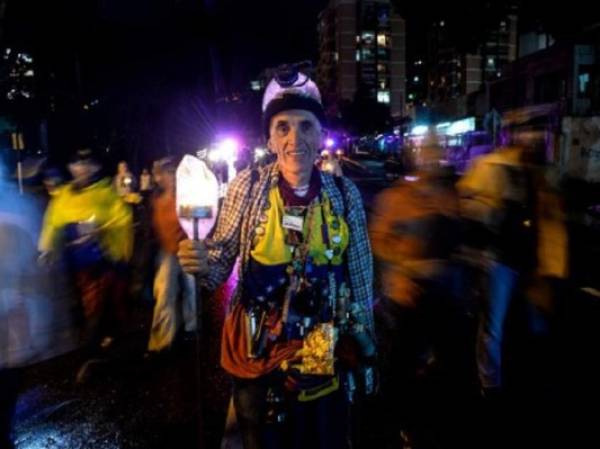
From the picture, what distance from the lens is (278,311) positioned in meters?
2.42

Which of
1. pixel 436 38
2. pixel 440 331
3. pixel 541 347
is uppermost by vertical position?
pixel 436 38

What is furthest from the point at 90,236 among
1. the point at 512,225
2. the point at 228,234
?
the point at 512,225

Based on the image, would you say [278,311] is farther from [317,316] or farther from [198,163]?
[198,163]

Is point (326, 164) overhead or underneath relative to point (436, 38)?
underneath

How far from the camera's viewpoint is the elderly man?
7.93 ft

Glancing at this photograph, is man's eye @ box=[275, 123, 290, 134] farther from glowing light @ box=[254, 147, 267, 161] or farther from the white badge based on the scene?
glowing light @ box=[254, 147, 267, 161]

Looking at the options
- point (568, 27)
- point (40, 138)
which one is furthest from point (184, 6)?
point (568, 27)

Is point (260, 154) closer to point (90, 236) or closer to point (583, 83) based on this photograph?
point (583, 83)

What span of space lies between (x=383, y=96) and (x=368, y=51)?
10180mm

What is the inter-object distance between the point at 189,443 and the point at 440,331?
2656 mm

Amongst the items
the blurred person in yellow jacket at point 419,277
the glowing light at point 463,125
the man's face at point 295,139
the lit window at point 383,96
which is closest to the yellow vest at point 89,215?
the blurred person in yellow jacket at point 419,277

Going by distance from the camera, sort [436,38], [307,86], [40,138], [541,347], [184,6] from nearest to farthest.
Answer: [307,86] → [541,347] → [184,6] → [40,138] → [436,38]

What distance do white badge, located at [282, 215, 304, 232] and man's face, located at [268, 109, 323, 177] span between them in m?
0.24

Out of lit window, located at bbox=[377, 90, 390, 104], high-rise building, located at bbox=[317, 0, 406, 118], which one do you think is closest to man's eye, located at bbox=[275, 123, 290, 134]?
high-rise building, located at bbox=[317, 0, 406, 118]
